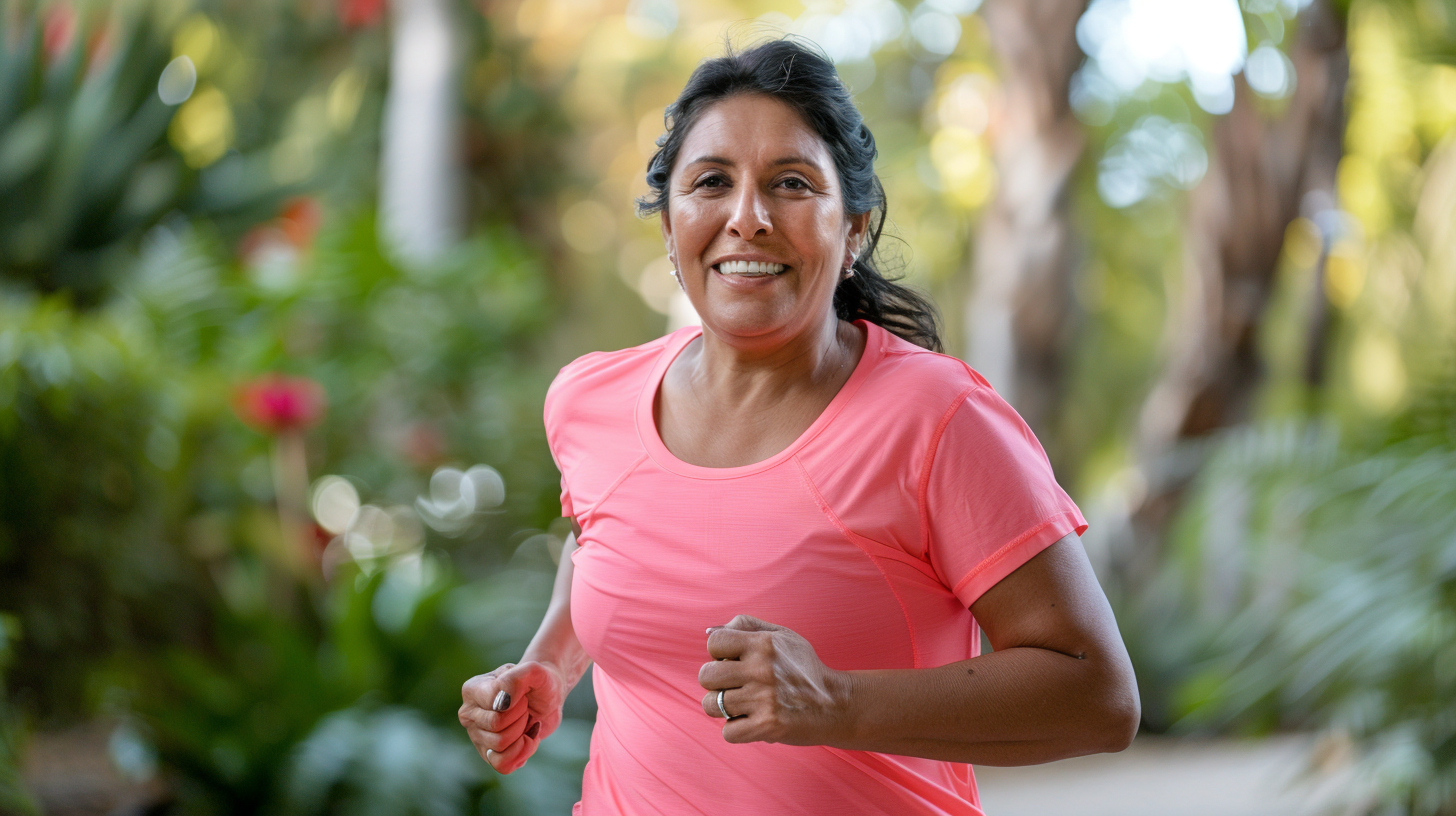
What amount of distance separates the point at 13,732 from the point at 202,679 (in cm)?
63

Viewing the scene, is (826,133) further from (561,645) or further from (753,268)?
(561,645)

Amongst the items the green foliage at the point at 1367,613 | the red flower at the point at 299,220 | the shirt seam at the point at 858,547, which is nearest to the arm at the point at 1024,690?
the shirt seam at the point at 858,547

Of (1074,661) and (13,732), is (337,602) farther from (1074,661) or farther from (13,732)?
(1074,661)

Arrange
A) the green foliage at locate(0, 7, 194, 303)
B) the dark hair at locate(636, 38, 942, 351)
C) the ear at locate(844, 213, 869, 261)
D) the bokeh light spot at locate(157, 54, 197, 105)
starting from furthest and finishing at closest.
A: the bokeh light spot at locate(157, 54, 197, 105)
the green foliage at locate(0, 7, 194, 303)
the ear at locate(844, 213, 869, 261)
the dark hair at locate(636, 38, 942, 351)

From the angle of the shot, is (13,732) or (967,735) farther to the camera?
(13,732)

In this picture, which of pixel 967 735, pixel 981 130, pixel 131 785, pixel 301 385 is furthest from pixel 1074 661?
pixel 981 130

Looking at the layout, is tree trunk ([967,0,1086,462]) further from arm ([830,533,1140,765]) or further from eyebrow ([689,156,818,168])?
arm ([830,533,1140,765])

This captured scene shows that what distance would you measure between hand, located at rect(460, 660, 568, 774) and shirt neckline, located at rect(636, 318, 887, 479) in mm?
351

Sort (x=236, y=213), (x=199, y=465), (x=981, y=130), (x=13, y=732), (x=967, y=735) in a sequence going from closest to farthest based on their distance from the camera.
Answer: (x=967, y=735) < (x=13, y=732) < (x=199, y=465) < (x=236, y=213) < (x=981, y=130)

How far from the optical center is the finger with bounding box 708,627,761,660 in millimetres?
1121

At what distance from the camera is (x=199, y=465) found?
14.3 feet

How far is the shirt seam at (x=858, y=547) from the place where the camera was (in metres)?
1.31

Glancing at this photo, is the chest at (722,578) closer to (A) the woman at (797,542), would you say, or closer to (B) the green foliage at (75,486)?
(A) the woman at (797,542)

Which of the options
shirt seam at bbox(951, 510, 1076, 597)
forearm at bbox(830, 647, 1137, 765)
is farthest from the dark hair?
forearm at bbox(830, 647, 1137, 765)
